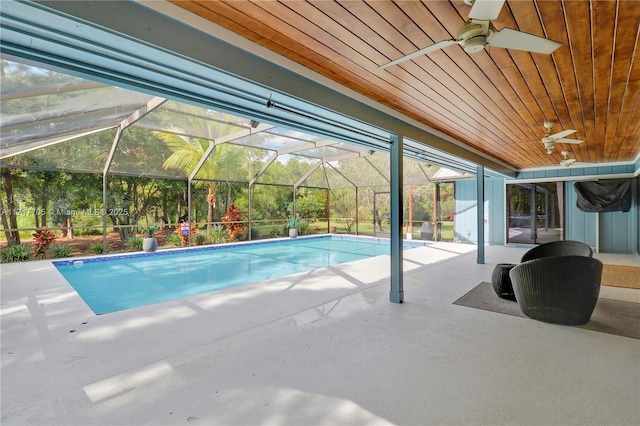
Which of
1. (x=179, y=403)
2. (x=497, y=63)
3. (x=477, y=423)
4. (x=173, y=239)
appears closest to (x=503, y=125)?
(x=497, y=63)

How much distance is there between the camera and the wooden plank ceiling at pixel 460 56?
1.97 metres

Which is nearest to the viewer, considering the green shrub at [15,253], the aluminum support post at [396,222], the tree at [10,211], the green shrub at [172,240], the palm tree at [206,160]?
the aluminum support post at [396,222]

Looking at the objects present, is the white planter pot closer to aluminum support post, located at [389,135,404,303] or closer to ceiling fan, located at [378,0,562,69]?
aluminum support post, located at [389,135,404,303]

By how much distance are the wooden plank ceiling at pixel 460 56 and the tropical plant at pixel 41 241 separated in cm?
907

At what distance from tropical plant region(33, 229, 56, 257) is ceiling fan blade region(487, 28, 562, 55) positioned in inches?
409

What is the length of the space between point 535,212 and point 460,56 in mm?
9317

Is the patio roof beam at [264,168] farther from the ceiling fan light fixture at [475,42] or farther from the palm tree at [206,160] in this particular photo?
the ceiling fan light fixture at [475,42]

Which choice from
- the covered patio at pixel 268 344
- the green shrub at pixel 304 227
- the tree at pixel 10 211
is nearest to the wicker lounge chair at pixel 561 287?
the covered patio at pixel 268 344

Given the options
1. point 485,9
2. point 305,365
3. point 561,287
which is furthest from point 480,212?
point 485,9

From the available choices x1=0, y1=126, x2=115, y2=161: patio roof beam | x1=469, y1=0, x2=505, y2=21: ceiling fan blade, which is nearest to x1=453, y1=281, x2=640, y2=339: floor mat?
x1=469, y1=0, x2=505, y2=21: ceiling fan blade

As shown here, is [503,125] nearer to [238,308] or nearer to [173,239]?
[238,308]

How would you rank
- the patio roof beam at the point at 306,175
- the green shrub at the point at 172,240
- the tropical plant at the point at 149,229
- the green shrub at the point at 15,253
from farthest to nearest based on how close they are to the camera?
1. the patio roof beam at the point at 306,175
2. the green shrub at the point at 172,240
3. the tropical plant at the point at 149,229
4. the green shrub at the point at 15,253

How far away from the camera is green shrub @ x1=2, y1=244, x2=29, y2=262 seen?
24.5ft

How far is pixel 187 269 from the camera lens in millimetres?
7430
